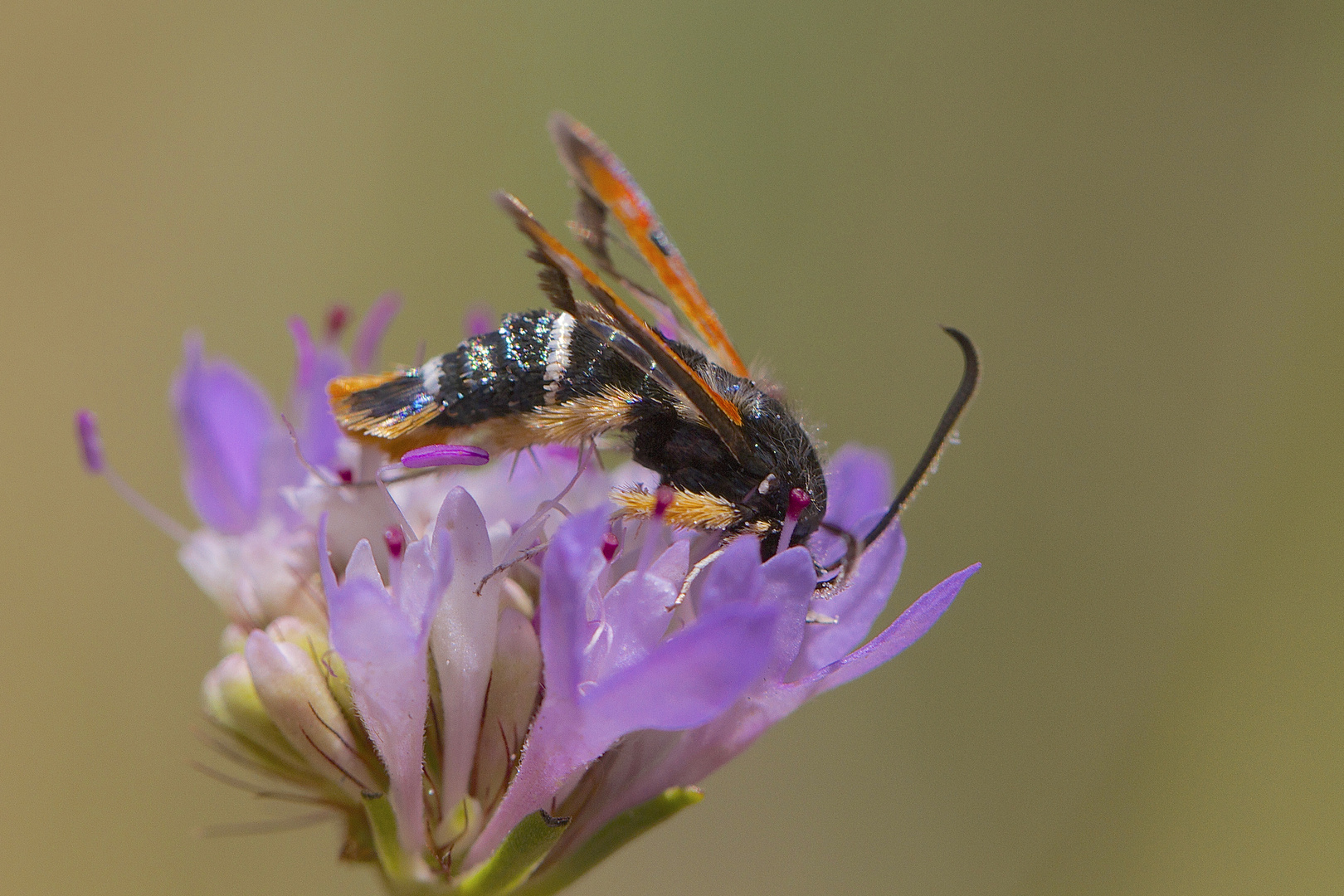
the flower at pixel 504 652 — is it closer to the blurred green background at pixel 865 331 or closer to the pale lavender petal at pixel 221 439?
the pale lavender petal at pixel 221 439

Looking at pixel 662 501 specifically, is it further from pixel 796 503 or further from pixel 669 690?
pixel 669 690

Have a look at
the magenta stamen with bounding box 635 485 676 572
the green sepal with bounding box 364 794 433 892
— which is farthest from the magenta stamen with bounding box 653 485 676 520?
the green sepal with bounding box 364 794 433 892

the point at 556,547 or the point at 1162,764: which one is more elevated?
the point at 556,547

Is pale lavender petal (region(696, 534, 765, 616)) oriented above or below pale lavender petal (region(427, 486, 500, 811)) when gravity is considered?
above

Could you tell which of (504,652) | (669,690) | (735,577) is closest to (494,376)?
(504,652)

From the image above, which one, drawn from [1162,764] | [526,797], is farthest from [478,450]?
[1162,764]

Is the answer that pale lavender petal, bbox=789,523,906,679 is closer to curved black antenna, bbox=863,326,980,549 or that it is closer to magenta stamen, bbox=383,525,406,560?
curved black antenna, bbox=863,326,980,549

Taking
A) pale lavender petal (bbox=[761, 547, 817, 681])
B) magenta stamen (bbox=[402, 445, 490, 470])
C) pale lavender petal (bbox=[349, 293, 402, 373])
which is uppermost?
pale lavender petal (bbox=[349, 293, 402, 373])

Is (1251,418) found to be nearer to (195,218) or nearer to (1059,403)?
(1059,403)
